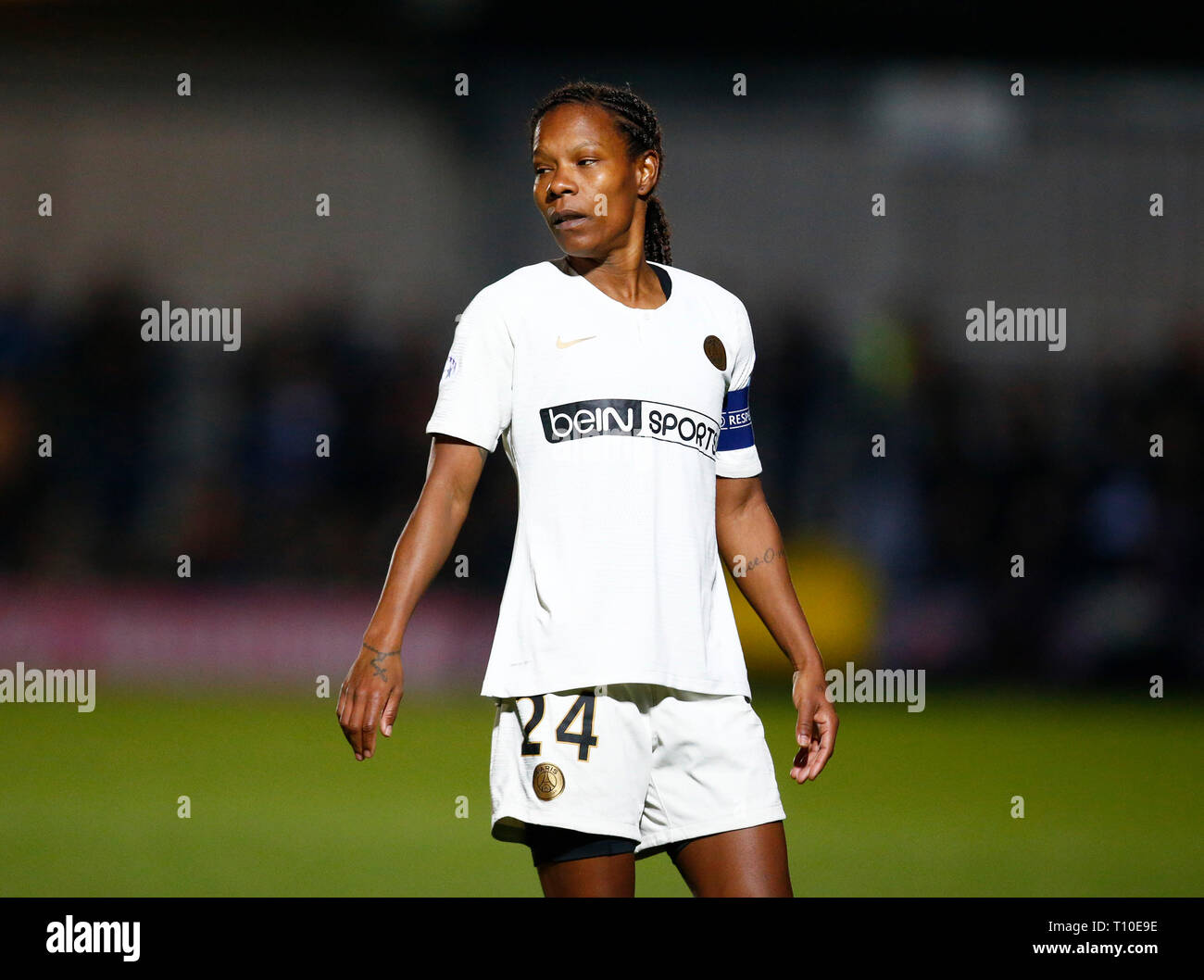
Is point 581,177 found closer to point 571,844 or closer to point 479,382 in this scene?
point 479,382

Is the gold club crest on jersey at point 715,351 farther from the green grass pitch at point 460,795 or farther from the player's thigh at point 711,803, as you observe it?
the green grass pitch at point 460,795

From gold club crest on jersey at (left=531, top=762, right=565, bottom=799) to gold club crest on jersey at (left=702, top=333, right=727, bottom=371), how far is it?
849 millimetres

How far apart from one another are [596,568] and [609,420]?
0.91 feet

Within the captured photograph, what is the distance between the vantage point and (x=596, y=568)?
2.69 meters

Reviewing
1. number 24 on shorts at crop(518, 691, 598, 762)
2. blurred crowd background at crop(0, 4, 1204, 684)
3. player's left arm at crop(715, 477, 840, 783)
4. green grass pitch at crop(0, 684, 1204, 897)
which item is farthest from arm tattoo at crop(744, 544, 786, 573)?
blurred crowd background at crop(0, 4, 1204, 684)

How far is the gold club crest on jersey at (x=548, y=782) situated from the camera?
2644 millimetres

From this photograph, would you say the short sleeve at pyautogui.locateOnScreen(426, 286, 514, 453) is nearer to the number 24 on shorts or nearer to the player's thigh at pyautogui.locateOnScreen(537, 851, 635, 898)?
the number 24 on shorts

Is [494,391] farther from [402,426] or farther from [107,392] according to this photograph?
[107,392]

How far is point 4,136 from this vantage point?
9.30m

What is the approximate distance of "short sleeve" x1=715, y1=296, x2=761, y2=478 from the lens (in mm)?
3008

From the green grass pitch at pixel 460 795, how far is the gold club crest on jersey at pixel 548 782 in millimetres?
2392

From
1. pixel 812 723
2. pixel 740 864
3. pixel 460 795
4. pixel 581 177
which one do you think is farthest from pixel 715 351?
pixel 460 795

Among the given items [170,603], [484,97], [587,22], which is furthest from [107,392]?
[587,22]

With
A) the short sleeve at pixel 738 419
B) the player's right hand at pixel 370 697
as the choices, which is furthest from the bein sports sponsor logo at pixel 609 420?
the player's right hand at pixel 370 697
